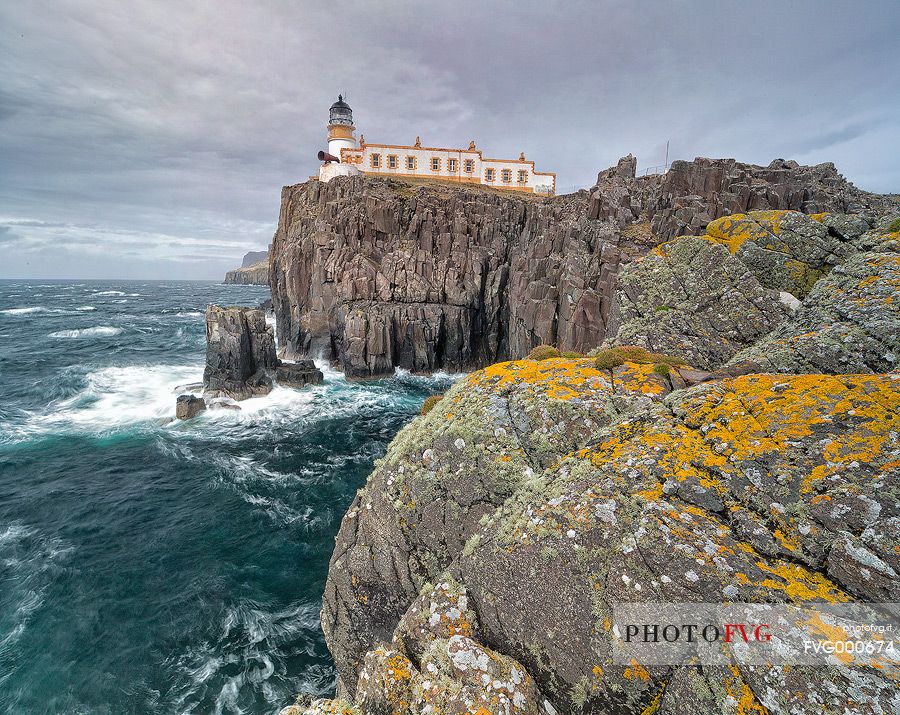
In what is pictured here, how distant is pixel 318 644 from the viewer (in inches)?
613

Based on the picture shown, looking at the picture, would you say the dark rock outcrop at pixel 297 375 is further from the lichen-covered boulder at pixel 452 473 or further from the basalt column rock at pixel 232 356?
the lichen-covered boulder at pixel 452 473

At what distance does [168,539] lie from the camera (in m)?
21.3

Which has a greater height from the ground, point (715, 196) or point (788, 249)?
point (715, 196)

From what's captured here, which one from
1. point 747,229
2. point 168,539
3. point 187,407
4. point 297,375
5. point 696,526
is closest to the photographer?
point 696,526

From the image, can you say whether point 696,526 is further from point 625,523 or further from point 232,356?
point 232,356

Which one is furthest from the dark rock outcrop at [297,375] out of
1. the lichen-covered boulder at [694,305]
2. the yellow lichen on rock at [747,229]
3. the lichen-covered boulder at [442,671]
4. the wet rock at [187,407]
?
the lichen-covered boulder at [442,671]

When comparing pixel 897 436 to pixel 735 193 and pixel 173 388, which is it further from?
pixel 173 388

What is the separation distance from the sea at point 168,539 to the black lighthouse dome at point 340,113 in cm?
7595

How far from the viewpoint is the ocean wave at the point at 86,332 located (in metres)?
72.1

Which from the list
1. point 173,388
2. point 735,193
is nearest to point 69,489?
point 173,388

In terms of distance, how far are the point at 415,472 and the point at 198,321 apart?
107238 millimetres

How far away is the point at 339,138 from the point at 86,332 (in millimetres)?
65067

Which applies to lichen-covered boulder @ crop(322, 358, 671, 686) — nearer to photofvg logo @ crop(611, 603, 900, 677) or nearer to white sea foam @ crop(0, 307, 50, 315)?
photofvg logo @ crop(611, 603, 900, 677)

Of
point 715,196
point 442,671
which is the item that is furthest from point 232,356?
point 715,196
